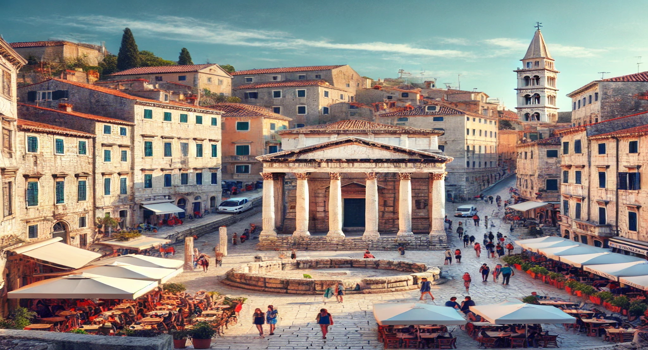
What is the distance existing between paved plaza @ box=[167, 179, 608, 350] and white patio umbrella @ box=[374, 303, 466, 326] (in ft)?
3.64

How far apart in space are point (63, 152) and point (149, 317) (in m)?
18.8

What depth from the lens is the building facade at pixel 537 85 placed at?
330ft

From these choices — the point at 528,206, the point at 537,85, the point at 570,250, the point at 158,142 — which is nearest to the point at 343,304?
the point at 570,250

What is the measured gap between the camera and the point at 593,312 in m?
23.3

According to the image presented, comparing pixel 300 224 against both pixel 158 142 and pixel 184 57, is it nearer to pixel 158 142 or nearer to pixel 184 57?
pixel 158 142

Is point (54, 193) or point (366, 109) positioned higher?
point (366, 109)

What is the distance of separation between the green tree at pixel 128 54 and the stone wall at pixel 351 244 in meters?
52.9

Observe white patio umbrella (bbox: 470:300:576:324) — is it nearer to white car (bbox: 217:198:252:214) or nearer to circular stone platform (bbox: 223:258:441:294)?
circular stone platform (bbox: 223:258:441:294)

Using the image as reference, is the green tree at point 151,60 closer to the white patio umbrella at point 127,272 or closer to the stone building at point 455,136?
the stone building at point 455,136

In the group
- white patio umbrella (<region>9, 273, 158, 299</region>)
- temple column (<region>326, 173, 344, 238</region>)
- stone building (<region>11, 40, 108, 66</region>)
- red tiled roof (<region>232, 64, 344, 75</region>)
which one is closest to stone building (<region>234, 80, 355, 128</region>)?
red tiled roof (<region>232, 64, 344, 75</region>)

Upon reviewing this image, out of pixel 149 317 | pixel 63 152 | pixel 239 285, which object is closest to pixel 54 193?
pixel 63 152

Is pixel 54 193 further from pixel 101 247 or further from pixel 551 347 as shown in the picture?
pixel 551 347

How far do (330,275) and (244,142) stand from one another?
114 feet

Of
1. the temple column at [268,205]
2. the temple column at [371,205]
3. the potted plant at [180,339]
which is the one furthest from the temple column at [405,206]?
the potted plant at [180,339]
